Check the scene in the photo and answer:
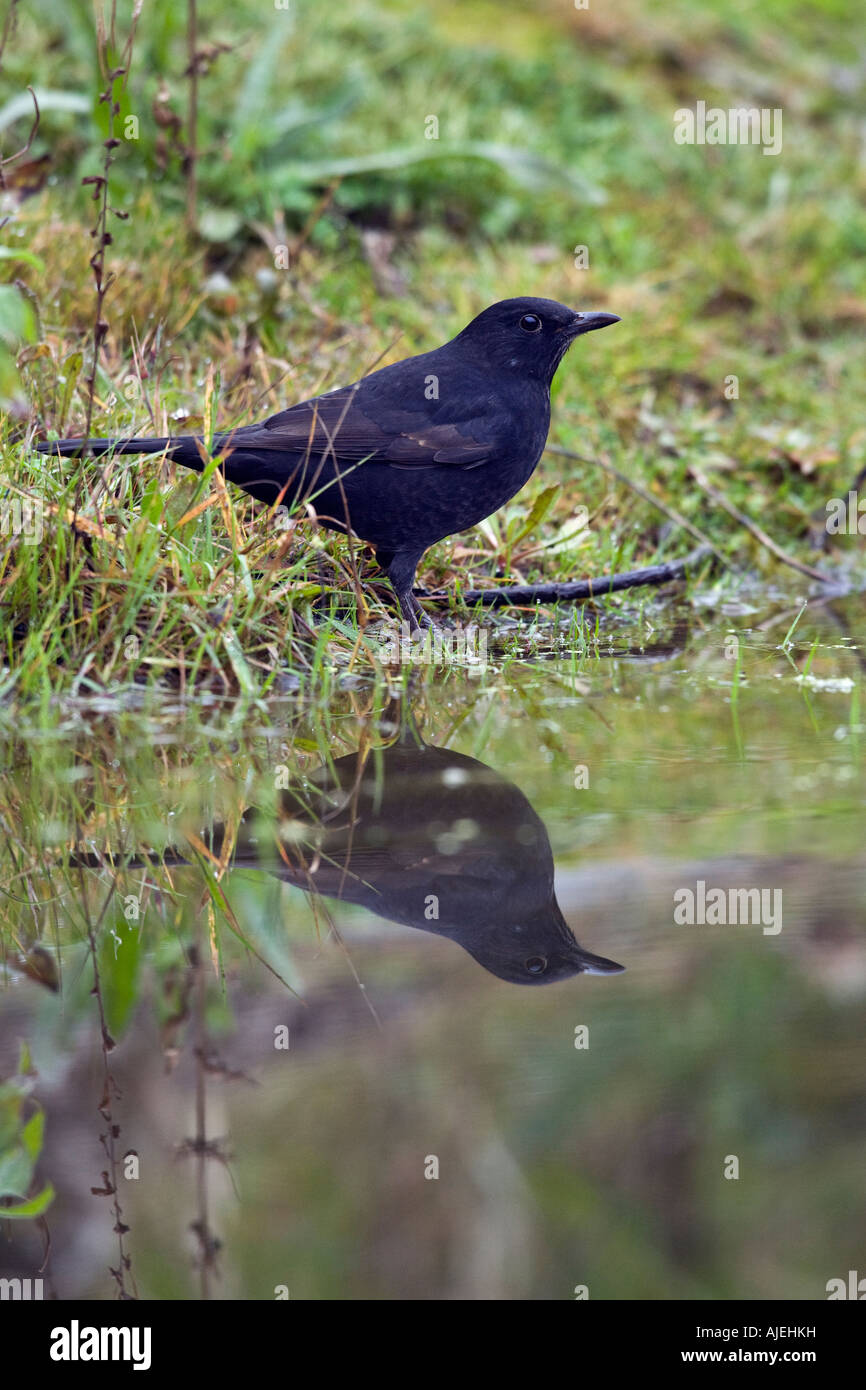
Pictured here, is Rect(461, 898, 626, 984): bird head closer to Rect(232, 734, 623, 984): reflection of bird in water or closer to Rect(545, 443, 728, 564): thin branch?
Rect(232, 734, 623, 984): reflection of bird in water

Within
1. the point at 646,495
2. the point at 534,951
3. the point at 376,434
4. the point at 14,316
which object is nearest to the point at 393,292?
the point at 646,495

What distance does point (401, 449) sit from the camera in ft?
12.6

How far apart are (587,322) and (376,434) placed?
715 millimetres

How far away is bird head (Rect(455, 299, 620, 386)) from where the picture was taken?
4035 mm

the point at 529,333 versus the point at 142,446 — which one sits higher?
the point at 529,333

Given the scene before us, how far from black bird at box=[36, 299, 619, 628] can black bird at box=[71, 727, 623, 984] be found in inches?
37.9

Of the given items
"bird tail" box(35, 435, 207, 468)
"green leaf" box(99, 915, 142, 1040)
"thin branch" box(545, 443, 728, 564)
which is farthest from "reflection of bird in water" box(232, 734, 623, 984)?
"thin branch" box(545, 443, 728, 564)

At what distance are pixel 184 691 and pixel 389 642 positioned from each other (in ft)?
2.29

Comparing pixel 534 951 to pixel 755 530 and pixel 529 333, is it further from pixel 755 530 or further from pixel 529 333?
pixel 755 530

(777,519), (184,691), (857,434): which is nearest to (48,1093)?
(184,691)

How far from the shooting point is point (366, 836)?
2652 millimetres

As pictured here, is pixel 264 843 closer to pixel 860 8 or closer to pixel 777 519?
pixel 777 519

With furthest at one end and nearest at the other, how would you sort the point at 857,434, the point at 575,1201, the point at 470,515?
the point at 857,434 < the point at 470,515 < the point at 575,1201

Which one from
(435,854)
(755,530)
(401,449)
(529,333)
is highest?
(529,333)
